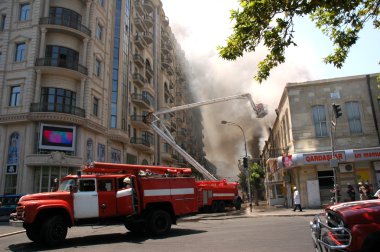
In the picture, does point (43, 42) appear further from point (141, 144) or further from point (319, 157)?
point (319, 157)

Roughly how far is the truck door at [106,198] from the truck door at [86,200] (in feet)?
0.60

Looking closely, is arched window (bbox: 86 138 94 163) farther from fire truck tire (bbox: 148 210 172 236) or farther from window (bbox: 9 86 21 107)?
fire truck tire (bbox: 148 210 172 236)

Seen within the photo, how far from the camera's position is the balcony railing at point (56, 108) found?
28641 millimetres

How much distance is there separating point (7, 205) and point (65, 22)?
17.9 m

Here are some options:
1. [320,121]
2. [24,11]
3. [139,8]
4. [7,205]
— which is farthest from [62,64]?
[320,121]

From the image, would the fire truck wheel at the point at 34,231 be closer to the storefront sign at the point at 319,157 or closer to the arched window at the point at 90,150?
the storefront sign at the point at 319,157

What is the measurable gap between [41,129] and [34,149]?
6.34 feet

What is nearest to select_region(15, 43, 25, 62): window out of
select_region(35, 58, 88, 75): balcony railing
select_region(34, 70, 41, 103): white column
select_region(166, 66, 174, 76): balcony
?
select_region(35, 58, 88, 75): balcony railing

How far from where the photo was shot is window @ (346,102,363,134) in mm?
25203

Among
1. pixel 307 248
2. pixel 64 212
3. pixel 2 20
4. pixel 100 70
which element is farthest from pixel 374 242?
pixel 2 20

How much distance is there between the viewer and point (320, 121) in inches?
1015

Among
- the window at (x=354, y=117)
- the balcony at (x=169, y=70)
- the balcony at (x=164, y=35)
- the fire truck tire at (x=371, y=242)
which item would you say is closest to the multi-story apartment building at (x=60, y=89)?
the balcony at (x=169, y=70)

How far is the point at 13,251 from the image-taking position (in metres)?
10.0

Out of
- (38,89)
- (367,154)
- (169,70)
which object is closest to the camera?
(367,154)
